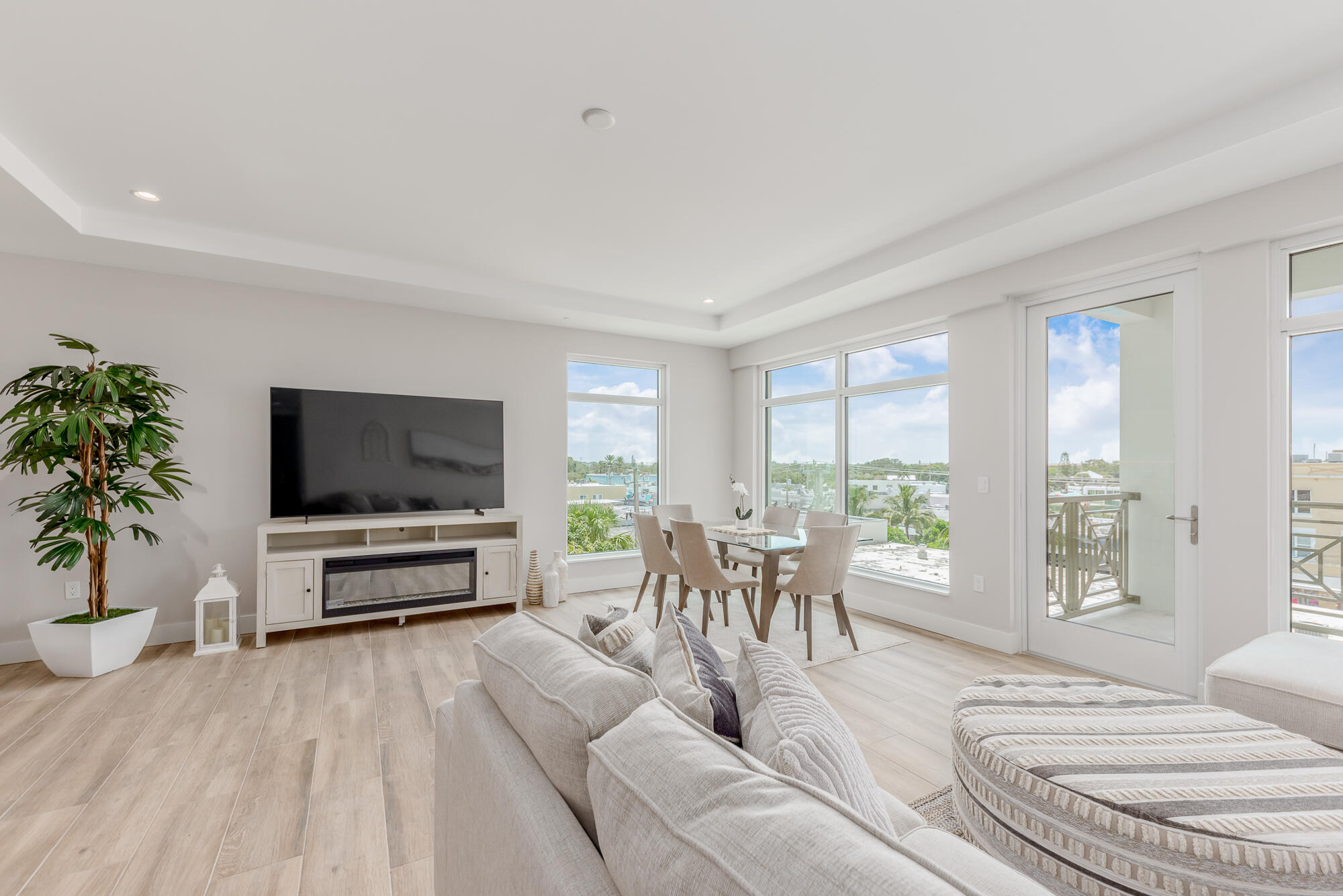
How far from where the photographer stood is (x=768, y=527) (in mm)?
5039

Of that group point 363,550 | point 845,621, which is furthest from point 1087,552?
point 363,550

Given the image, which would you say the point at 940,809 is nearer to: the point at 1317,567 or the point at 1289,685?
the point at 1289,685

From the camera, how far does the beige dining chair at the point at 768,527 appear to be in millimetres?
4324

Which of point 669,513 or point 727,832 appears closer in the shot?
point 727,832

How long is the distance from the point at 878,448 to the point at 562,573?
9.30ft

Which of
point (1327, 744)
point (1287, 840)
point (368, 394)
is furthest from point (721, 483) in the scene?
point (1287, 840)

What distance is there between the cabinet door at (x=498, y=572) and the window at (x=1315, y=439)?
14.7 ft

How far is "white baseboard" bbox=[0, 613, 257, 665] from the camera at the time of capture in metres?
3.43

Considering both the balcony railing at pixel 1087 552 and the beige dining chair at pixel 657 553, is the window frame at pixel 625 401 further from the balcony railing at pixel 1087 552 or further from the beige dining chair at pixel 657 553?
the balcony railing at pixel 1087 552

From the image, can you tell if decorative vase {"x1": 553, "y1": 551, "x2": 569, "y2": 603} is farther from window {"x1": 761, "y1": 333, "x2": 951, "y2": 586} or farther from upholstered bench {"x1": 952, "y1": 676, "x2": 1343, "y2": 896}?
upholstered bench {"x1": 952, "y1": 676, "x2": 1343, "y2": 896}

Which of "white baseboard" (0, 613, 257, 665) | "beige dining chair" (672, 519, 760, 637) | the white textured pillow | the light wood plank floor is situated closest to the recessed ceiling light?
the white textured pillow

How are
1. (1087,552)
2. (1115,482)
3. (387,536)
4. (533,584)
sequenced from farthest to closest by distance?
1. (533,584)
2. (387,536)
3. (1087,552)
4. (1115,482)

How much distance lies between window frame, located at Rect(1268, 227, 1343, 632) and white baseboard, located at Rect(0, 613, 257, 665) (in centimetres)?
570

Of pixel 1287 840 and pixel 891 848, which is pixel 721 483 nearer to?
pixel 1287 840
